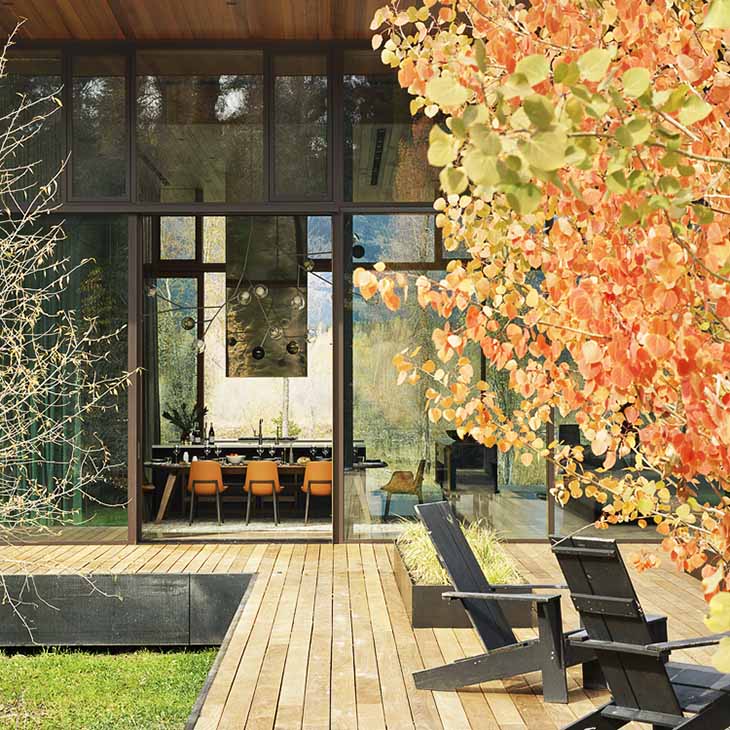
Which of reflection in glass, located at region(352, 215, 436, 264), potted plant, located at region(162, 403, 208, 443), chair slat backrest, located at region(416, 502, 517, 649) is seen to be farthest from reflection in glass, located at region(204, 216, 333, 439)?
chair slat backrest, located at region(416, 502, 517, 649)

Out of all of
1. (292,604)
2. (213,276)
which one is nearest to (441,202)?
(292,604)

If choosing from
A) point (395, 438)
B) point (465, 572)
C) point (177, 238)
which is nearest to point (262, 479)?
point (395, 438)

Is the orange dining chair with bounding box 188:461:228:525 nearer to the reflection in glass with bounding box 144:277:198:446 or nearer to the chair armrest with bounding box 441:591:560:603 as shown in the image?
the reflection in glass with bounding box 144:277:198:446

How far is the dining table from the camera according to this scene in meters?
9.54

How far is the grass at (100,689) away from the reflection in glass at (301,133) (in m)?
3.96

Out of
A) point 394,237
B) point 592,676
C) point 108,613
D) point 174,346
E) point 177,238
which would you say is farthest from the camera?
point 177,238

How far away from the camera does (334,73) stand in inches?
339

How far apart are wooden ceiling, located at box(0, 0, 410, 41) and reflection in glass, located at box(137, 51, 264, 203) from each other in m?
0.22

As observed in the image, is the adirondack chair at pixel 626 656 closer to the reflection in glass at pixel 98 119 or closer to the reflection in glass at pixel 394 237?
the reflection in glass at pixel 394 237

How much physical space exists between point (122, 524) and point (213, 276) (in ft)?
16.7

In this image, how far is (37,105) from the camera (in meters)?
8.49

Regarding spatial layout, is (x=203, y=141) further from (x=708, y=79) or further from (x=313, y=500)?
(x=708, y=79)

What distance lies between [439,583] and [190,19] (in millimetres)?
5209

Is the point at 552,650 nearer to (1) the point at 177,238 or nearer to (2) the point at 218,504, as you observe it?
(2) the point at 218,504
